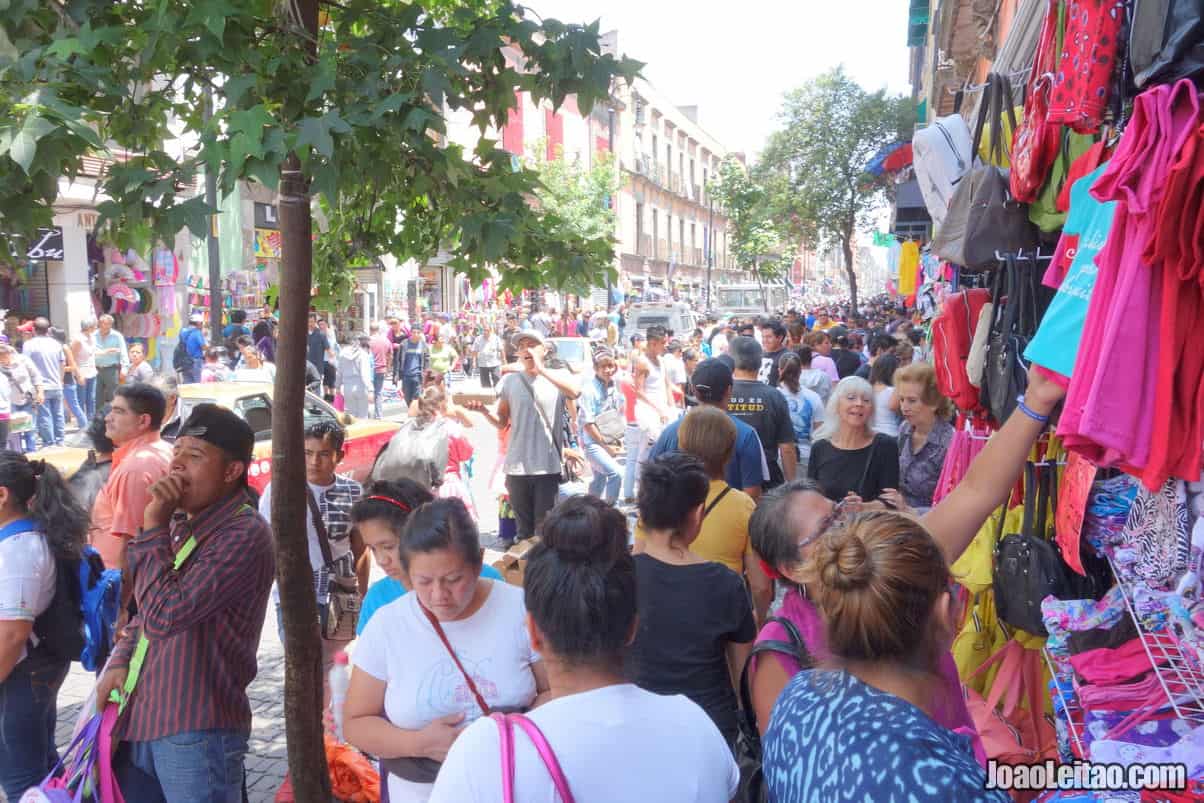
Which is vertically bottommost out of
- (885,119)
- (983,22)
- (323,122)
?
(323,122)

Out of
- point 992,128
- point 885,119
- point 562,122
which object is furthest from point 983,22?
point 562,122

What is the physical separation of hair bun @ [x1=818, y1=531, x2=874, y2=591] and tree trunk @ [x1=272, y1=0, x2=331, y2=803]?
6.76ft

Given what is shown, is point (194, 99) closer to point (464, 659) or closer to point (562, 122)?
point (464, 659)

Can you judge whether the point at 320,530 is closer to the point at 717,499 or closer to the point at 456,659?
the point at 717,499

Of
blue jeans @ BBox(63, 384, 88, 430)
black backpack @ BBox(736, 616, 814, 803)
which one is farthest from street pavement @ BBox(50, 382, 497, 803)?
blue jeans @ BBox(63, 384, 88, 430)

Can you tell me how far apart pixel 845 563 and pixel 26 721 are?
3.26 meters

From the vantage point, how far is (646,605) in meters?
3.12

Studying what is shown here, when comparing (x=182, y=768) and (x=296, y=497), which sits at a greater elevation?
(x=296, y=497)

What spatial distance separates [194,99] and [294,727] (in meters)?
2.35

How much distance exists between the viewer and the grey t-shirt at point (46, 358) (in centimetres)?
1369

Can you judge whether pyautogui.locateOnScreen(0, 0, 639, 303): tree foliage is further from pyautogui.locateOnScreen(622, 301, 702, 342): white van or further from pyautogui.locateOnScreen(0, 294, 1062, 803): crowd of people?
pyautogui.locateOnScreen(622, 301, 702, 342): white van

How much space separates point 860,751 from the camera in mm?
1651

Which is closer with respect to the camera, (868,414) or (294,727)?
(294,727)

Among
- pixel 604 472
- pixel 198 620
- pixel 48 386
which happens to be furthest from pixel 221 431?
pixel 48 386
